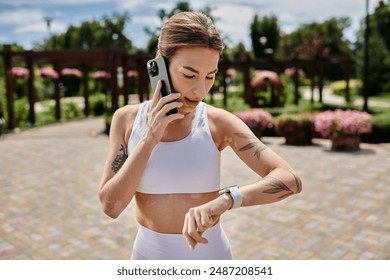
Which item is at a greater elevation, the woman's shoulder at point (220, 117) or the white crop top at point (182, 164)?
the woman's shoulder at point (220, 117)

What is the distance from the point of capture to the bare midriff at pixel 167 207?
69.2 inches

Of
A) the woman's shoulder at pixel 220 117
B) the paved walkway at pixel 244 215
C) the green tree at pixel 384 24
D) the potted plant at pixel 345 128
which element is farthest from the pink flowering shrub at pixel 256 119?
the green tree at pixel 384 24

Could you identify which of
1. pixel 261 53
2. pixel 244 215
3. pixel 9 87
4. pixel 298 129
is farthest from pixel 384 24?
pixel 244 215

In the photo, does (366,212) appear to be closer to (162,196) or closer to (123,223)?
(123,223)

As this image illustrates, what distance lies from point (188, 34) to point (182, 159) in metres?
0.50

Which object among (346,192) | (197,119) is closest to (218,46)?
(197,119)

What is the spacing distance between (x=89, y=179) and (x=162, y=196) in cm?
709

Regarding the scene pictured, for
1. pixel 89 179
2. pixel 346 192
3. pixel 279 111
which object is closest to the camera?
pixel 346 192

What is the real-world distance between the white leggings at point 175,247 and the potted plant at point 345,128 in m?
10.0

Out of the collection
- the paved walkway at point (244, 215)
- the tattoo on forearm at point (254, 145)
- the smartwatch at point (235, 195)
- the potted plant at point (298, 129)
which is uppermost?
the tattoo on forearm at point (254, 145)

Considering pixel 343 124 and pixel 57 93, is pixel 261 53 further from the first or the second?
pixel 343 124

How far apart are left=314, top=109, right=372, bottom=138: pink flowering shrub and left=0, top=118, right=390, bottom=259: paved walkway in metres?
1.05

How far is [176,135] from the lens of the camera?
176 cm

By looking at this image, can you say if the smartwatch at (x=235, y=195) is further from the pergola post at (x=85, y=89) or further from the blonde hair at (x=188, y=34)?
the pergola post at (x=85, y=89)
